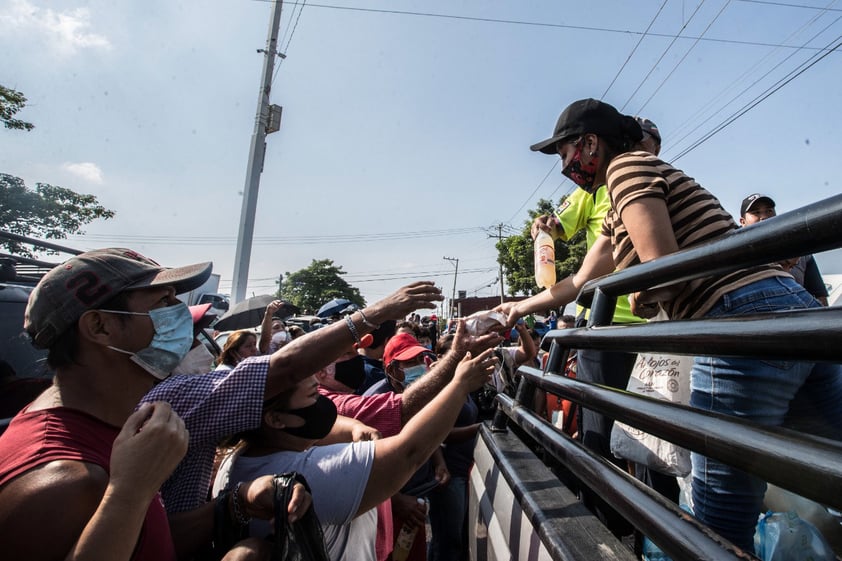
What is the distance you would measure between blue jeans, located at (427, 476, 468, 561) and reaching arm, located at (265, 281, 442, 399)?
5.92 ft

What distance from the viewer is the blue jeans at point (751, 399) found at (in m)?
1.21

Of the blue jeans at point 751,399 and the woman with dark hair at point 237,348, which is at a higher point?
the blue jeans at point 751,399

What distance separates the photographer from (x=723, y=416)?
74cm

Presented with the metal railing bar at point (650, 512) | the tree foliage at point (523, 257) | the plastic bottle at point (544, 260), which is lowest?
the metal railing bar at point (650, 512)

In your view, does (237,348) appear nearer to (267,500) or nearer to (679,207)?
(267,500)

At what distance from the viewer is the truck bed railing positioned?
0.59 m

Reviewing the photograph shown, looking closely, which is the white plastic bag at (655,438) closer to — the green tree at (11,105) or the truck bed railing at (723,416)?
the truck bed railing at (723,416)

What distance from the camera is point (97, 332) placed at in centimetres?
167

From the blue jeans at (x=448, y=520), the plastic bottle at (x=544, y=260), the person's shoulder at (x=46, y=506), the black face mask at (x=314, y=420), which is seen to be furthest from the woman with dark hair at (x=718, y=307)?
the blue jeans at (x=448, y=520)

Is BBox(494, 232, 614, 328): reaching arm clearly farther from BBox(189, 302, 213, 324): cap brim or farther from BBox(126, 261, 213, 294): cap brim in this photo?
BBox(189, 302, 213, 324): cap brim

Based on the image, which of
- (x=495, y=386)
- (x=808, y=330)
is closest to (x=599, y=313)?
(x=808, y=330)

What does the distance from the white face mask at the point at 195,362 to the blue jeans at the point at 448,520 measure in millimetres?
1824

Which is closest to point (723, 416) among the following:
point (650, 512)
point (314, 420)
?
point (650, 512)

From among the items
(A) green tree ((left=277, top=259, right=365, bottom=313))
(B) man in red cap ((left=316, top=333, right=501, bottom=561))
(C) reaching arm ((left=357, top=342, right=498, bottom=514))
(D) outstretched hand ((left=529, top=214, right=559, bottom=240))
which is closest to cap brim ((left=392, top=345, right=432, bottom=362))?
(B) man in red cap ((left=316, top=333, right=501, bottom=561))
